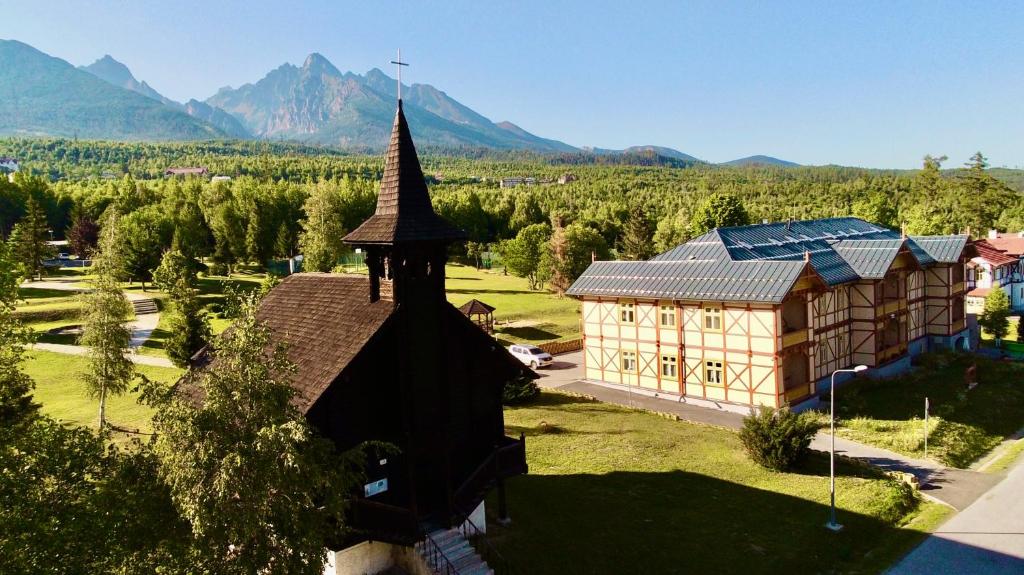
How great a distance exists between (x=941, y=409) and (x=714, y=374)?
35.4 ft

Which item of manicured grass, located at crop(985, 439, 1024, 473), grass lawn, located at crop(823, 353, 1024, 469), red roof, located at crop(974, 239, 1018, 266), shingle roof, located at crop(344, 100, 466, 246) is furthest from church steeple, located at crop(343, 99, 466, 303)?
red roof, located at crop(974, 239, 1018, 266)

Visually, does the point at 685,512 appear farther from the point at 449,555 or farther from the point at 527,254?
the point at 527,254

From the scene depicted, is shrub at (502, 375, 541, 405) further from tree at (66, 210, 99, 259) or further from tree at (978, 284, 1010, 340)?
tree at (66, 210, 99, 259)

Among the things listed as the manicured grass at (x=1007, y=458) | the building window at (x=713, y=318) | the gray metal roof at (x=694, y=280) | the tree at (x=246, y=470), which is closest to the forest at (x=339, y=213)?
the gray metal roof at (x=694, y=280)

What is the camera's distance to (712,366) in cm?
3331

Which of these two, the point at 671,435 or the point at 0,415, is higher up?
the point at 0,415

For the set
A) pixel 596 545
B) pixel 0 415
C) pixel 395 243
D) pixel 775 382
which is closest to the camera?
pixel 395 243

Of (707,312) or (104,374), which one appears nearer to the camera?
(104,374)

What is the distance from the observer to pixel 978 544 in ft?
64.3

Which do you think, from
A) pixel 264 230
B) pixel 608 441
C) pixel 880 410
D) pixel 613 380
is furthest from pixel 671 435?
pixel 264 230

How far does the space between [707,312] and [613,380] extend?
7094 mm

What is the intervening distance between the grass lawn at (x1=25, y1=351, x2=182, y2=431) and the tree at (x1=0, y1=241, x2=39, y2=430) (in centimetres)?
791

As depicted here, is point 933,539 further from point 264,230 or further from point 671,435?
point 264,230

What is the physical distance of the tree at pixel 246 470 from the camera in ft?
32.8
